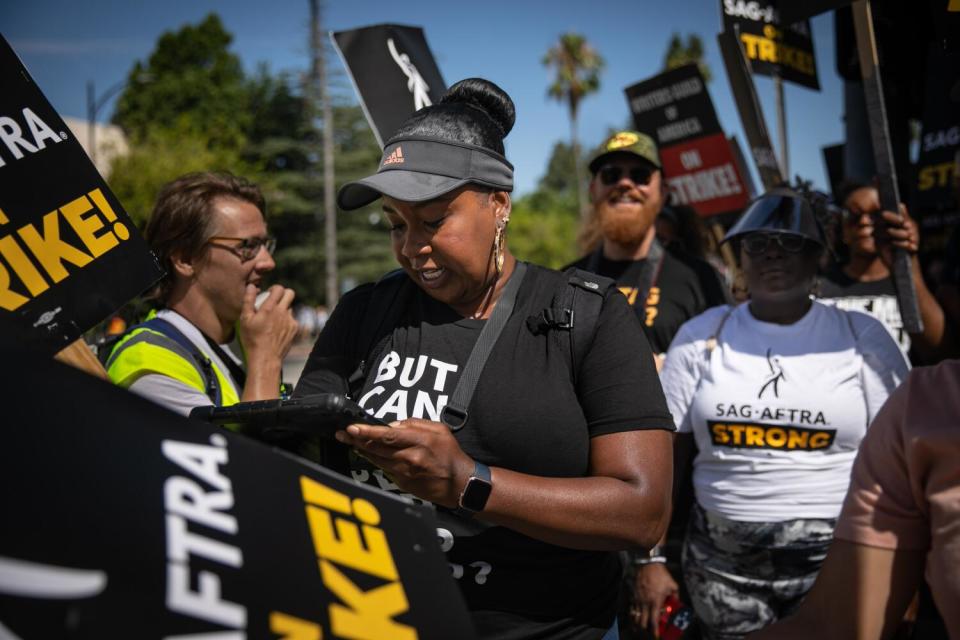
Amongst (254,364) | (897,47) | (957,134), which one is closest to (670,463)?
(254,364)

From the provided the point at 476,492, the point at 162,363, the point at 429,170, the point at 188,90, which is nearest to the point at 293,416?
the point at 476,492

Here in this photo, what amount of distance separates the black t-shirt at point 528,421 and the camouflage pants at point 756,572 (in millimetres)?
1321

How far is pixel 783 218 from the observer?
3.29m

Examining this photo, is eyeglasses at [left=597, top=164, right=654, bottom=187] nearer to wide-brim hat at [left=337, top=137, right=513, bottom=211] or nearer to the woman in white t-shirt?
the woman in white t-shirt

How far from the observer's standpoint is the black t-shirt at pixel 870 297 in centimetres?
405

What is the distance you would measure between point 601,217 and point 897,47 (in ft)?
10.4

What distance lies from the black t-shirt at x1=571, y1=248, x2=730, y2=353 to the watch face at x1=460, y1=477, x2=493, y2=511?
228cm

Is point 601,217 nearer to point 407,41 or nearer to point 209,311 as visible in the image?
point 407,41

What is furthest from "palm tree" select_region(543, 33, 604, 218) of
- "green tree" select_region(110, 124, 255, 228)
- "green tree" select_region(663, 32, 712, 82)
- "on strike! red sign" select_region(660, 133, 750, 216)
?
"on strike! red sign" select_region(660, 133, 750, 216)

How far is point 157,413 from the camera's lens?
1.00 metres

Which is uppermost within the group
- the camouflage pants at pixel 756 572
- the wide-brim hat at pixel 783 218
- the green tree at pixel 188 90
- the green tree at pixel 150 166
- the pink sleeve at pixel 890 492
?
the green tree at pixel 188 90

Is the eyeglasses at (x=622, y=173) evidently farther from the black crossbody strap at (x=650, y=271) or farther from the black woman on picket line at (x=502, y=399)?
the black woman on picket line at (x=502, y=399)

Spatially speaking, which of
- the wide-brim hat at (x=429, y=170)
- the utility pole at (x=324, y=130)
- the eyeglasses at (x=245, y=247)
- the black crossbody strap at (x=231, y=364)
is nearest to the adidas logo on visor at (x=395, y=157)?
the wide-brim hat at (x=429, y=170)

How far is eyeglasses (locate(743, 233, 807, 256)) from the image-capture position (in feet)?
10.7
